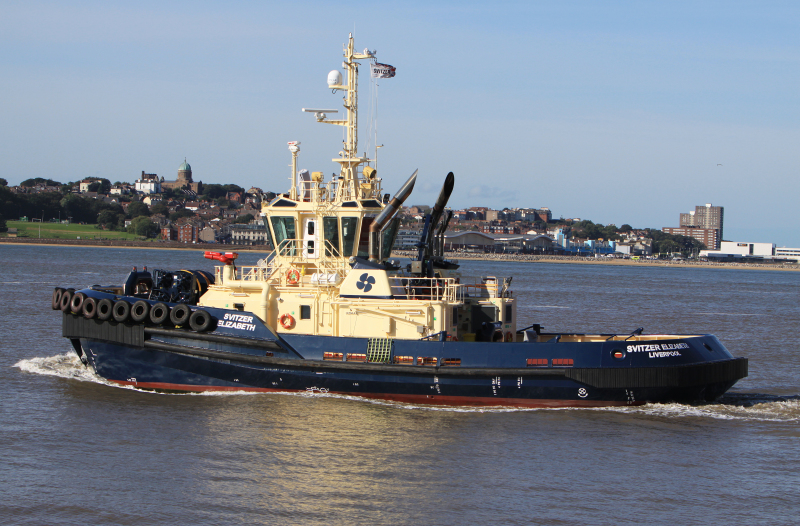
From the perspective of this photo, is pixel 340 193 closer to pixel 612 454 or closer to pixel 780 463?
pixel 612 454

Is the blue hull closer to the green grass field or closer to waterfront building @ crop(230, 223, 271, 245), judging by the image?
the green grass field

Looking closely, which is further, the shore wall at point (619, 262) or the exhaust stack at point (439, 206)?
the shore wall at point (619, 262)

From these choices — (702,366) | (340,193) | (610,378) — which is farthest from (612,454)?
(340,193)

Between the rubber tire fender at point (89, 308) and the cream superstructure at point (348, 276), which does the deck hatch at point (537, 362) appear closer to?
the cream superstructure at point (348, 276)

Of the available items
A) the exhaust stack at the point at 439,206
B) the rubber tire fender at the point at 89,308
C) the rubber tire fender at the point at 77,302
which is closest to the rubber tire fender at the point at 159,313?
the rubber tire fender at the point at 89,308

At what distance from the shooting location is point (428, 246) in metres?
15.2

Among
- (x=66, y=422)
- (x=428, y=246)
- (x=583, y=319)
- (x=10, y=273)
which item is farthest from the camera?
(x=10, y=273)

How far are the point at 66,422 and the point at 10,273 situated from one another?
40.4 m

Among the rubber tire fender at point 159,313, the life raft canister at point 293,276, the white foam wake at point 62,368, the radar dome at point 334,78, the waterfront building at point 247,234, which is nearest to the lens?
the rubber tire fender at point 159,313

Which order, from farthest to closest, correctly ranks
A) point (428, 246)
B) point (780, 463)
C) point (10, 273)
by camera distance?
point (10, 273), point (428, 246), point (780, 463)

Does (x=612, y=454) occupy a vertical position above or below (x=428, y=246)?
below

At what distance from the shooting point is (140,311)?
14.5 metres

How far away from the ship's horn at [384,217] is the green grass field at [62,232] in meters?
111

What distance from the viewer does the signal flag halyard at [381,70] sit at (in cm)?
1553
